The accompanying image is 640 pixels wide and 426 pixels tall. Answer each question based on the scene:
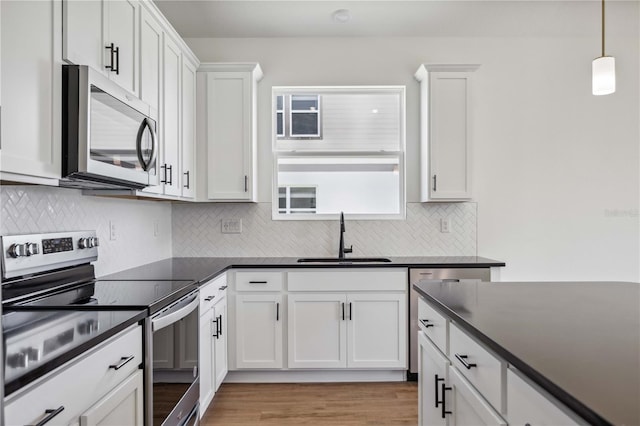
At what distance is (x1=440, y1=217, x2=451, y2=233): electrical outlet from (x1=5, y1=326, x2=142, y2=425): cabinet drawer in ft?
8.66

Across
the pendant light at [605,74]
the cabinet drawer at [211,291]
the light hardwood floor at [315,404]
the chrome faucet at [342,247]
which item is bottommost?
the light hardwood floor at [315,404]

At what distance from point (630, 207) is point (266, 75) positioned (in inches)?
131

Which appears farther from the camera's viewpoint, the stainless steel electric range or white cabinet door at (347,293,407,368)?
white cabinet door at (347,293,407,368)

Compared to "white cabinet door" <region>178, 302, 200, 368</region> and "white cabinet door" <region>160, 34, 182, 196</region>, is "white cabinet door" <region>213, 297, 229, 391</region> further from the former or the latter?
"white cabinet door" <region>160, 34, 182, 196</region>

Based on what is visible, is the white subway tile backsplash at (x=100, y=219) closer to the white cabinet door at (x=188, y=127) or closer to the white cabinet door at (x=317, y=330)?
the white cabinet door at (x=188, y=127)

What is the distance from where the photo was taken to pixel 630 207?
3500 millimetres

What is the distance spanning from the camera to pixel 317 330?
9.60ft

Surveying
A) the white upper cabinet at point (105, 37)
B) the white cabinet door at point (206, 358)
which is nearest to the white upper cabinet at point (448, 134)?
the white cabinet door at point (206, 358)

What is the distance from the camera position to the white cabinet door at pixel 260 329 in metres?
2.91

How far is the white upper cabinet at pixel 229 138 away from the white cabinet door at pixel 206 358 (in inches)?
41.0

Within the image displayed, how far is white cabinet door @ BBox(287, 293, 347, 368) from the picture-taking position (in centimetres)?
291

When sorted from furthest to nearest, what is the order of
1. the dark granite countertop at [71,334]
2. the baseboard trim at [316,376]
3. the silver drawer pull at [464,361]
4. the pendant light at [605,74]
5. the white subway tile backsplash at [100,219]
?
the baseboard trim at [316,376], the pendant light at [605,74], the white subway tile backsplash at [100,219], the silver drawer pull at [464,361], the dark granite countertop at [71,334]

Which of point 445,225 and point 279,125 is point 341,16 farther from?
point 445,225

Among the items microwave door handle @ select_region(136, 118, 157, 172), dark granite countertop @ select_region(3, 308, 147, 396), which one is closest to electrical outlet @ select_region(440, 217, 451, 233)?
microwave door handle @ select_region(136, 118, 157, 172)
